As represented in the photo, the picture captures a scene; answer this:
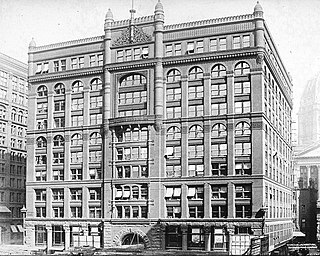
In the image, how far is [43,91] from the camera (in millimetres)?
73938

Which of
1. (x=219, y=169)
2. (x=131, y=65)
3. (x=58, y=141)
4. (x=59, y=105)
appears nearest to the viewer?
(x=219, y=169)

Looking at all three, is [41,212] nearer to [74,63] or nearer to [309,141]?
[74,63]

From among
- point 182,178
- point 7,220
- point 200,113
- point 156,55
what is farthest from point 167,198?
point 7,220

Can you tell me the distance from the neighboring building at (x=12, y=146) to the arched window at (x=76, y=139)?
23.9 m

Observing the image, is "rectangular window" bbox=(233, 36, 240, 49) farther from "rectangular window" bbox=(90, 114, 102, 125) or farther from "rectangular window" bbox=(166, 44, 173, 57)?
"rectangular window" bbox=(90, 114, 102, 125)

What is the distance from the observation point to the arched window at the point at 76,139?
2790 inches

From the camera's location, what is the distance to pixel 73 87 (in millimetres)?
72062

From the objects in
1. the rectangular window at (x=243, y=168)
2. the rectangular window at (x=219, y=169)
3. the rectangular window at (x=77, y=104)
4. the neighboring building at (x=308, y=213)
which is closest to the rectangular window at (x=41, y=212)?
the rectangular window at (x=77, y=104)

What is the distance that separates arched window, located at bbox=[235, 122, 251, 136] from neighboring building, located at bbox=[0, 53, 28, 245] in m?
42.9

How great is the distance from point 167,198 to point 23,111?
40.9 m

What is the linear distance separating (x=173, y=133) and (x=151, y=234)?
40.4 feet

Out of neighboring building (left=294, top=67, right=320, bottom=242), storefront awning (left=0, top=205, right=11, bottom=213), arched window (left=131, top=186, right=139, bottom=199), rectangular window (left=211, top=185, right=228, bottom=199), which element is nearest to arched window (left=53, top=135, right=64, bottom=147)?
arched window (left=131, top=186, right=139, bottom=199)

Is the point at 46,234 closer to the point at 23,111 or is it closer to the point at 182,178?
the point at 182,178

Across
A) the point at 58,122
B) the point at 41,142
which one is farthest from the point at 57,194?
the point at 58,122
